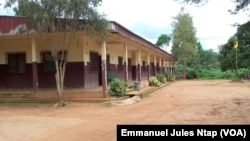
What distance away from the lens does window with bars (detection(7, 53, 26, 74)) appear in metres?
19.1

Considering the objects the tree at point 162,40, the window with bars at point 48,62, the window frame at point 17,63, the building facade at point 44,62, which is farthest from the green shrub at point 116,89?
the tree at point 162,40

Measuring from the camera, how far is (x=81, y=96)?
16.2 meters

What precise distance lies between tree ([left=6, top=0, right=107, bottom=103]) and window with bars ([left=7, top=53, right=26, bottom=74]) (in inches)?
182

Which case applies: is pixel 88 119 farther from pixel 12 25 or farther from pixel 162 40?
pixel 162 40

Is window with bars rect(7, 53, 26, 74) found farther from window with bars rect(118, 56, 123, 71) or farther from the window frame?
window with bars rect(118, 56, 123, 71)

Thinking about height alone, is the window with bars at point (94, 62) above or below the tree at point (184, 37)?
below

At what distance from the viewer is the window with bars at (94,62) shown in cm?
1906

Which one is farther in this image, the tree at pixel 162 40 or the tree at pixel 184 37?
the tree at pixel 162 40

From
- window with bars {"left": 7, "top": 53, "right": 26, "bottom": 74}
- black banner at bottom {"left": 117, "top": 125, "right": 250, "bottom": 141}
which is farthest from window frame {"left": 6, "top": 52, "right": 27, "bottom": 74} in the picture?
black banner at bottom {"left": 117, "top": 125, "right": 250, "bottom": 141}

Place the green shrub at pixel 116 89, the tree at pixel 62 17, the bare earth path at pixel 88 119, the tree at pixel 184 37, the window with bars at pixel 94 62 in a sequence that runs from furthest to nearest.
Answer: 1. the tree at pixel 184 37
2. the window with bars at pixel 94 62
3. the green shrub at pixel 116 89
4. the tree at pixel 62 17
5. the bare earth path at pixel 88 119

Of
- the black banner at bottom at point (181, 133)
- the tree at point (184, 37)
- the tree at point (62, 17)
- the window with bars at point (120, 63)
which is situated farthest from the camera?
the tree at point (184, 37)

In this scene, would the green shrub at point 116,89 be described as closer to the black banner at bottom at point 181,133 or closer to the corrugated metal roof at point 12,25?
the corrugated metal roof at point 12,25

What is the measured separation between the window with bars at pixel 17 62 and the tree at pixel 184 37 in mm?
33704

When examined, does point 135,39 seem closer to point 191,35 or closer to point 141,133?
point 141,133
